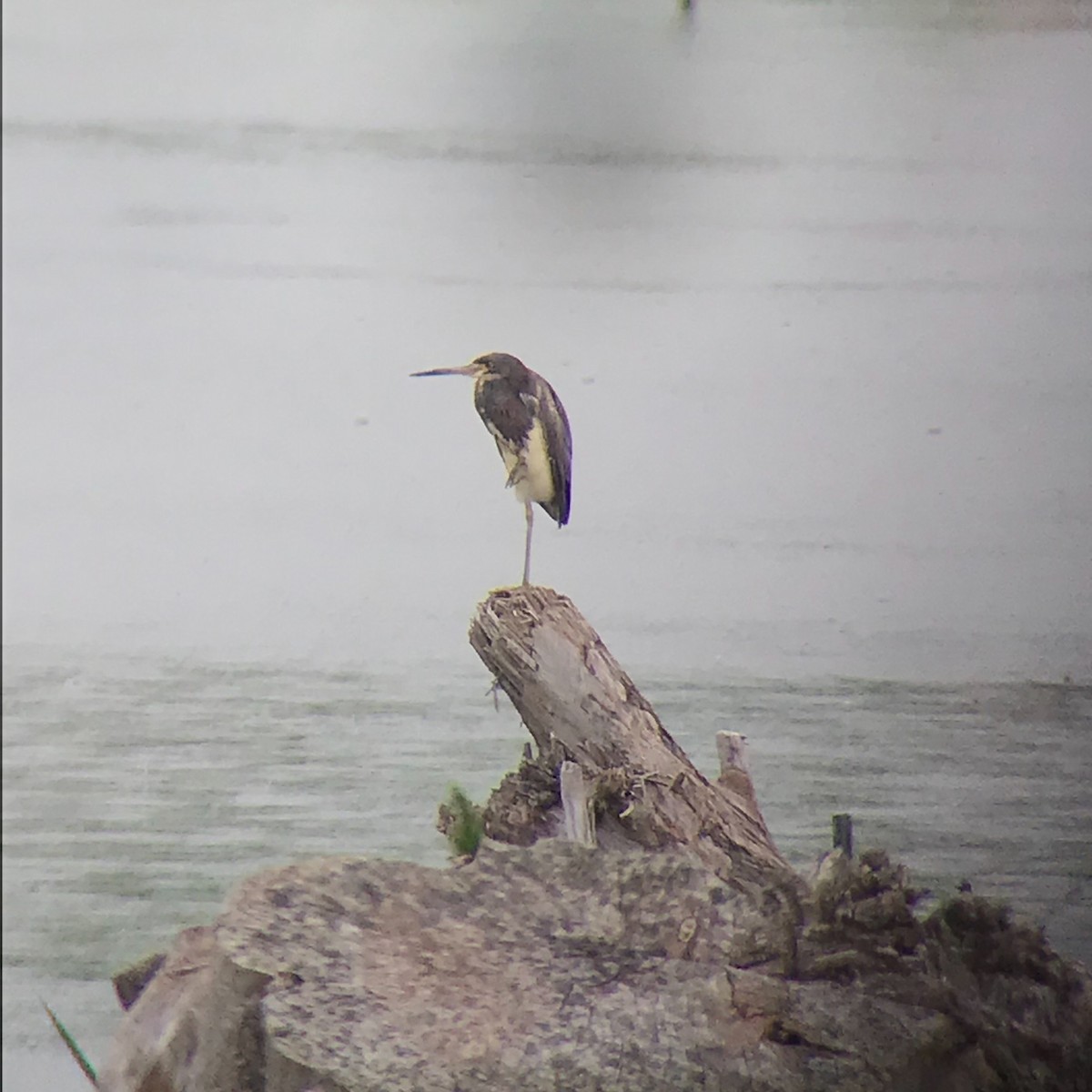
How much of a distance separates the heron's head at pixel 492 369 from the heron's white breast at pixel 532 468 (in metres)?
0.10

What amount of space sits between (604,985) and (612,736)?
0.43 meters

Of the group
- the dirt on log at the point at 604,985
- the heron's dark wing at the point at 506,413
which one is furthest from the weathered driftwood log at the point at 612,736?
the heron's dark wing at the point at 506,413

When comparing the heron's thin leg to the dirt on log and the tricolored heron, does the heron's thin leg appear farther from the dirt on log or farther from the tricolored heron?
the dirt on log

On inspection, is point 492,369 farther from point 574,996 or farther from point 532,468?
point 574,996

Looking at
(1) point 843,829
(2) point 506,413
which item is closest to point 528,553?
(2) point 506,413

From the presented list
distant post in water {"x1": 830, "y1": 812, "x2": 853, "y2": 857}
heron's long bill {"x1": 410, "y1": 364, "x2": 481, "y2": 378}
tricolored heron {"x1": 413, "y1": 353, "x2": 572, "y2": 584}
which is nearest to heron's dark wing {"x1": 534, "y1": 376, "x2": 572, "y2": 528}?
tricolored heron {"x1": 413, "y1": 353, "x2": 572, "y2": 584}

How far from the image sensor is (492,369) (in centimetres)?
169

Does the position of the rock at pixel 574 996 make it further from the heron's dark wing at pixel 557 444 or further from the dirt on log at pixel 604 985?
the heron's dark wing at pixel 557 444

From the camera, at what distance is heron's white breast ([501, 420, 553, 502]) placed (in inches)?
65.9

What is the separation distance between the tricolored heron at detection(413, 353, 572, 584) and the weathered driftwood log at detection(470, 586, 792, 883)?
8.5 inches

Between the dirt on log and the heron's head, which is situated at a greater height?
the heron's head

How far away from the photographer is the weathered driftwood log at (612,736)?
1409mm

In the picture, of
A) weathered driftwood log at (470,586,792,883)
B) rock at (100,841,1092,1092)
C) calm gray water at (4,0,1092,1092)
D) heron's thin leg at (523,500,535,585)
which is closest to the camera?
rock at (100,841,1092,1092)

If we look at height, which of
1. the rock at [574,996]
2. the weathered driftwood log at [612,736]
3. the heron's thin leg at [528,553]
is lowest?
the rock at [574,996]
